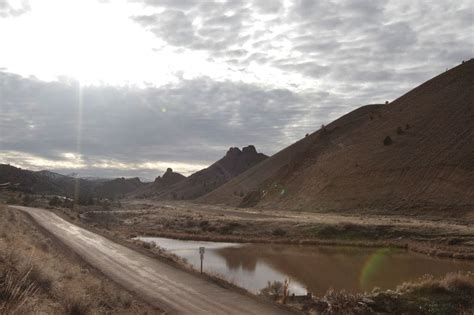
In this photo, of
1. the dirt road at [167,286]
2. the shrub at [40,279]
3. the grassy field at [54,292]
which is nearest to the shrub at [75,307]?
the grassy field at [54,292]

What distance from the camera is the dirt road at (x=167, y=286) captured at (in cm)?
1580

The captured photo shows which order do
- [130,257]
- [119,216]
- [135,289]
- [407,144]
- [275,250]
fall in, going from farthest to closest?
[407,144] < [119,216] < [275,250] < [130,257] < [135,289]

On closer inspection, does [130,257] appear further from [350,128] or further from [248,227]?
[350,128]

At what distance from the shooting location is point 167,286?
19.4m

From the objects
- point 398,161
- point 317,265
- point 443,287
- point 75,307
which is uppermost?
point 398,161

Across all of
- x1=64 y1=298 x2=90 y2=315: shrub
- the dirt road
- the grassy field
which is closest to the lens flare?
the dirt road

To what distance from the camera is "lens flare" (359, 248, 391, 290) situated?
24969 mm

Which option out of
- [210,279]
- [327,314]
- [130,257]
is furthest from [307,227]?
[327,314]

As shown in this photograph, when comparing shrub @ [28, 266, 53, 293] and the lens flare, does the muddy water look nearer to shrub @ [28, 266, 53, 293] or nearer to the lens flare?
the lens flare

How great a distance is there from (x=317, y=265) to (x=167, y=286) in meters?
14.3

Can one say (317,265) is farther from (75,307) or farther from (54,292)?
(75,307)

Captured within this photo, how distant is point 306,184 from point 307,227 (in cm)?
4850

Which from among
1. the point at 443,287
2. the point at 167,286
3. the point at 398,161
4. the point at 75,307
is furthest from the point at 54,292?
the point at 398,161

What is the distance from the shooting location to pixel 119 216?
77750 mm
